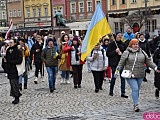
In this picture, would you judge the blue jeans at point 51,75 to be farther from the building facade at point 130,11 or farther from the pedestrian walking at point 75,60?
the building facade at point 130,11

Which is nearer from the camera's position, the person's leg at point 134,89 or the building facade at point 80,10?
the person's leg at point 134,89

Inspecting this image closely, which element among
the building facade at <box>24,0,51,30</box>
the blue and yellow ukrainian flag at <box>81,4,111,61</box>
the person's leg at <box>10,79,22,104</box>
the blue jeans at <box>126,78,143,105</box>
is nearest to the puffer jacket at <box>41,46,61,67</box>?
the blue and yellow ukrainian flag at <box>81,4,111,61</box>

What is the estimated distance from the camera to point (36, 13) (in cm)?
6988

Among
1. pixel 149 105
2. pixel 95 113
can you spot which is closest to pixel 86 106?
pixel 95 113

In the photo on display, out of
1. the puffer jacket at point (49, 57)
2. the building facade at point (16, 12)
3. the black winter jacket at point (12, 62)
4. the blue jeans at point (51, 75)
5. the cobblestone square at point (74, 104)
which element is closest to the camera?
the cobblestone square at point (74, 104)

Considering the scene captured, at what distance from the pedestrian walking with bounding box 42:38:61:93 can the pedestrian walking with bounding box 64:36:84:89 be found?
774 mm

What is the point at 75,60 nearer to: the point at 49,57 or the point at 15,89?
the point at 49,57

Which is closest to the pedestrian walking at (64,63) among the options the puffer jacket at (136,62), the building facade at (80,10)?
the puffer jacket at (136,62)

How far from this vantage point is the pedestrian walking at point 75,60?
1296 cm

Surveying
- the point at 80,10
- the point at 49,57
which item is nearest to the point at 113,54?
the point at 49,57

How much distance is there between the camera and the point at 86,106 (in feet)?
31.6

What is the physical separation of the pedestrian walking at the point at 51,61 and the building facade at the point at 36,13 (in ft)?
176

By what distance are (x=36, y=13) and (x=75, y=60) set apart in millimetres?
57870

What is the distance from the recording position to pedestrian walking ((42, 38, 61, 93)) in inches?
485
